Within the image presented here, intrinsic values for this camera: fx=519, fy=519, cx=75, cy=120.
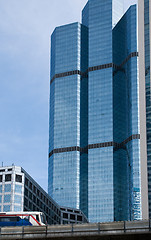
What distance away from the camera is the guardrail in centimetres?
4556

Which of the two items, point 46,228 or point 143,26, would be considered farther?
point 143,26

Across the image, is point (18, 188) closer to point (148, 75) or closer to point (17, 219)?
point (148, 75)

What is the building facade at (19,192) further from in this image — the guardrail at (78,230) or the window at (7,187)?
the guardrail at (78,230)

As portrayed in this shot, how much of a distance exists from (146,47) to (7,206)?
88.2 meters

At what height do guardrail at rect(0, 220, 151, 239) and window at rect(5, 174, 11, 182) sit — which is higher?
window at rect(5, 174, 11, 182)

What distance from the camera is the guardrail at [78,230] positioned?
45562mm

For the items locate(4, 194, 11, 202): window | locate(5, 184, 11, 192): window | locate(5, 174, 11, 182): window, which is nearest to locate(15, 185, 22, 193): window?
locate(5, 184, 11, 192): window

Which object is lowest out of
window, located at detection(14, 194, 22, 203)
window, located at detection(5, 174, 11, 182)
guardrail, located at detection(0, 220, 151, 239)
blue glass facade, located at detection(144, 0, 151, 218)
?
guardrail, located at detection(0, 220, 151, 239)

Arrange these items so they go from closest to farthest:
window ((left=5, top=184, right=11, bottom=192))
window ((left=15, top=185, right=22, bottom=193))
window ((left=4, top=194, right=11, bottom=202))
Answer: window ((left=15, top=185, right=22, bottom=193))
window ((left=5, top=184, right=11, bottom=192))
window ((left=4, top=194, right=11, bottom=202))

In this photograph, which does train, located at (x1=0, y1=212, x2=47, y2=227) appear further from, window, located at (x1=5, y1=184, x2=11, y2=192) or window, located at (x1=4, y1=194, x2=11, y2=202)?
window, located at (x1=4, y1=194, x2=11, y2=202)

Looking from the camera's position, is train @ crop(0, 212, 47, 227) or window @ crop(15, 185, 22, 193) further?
window @ crop(15, 185, 22, 193)

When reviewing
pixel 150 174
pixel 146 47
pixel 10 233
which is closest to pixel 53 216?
pixel 150 174

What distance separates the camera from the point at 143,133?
322 ft

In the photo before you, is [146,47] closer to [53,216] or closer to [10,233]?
[10,233]
